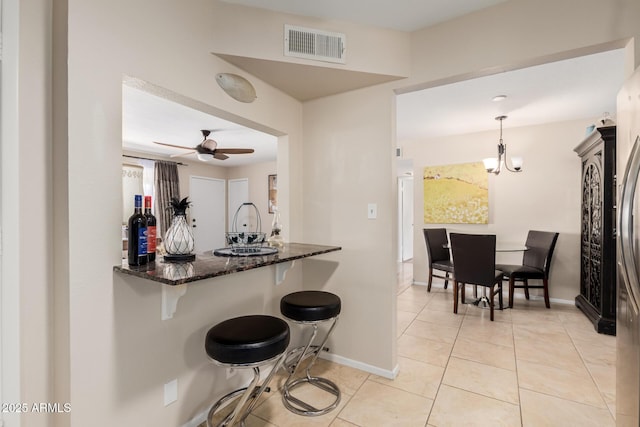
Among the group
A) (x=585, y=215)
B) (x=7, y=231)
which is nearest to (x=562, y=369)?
(x=585, y=215)

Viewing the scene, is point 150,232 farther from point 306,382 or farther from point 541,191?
point 541,191

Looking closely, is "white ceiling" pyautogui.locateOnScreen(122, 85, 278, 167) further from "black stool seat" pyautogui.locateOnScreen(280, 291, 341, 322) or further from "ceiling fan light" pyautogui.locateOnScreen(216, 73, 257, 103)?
"black stool seat" pyautogui.locateOnScreen(280, 291, 341, 322)

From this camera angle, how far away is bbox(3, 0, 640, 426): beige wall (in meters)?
1.15

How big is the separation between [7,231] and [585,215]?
494cm

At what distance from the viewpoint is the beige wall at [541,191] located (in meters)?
3.71

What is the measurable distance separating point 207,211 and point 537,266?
20.7 feet

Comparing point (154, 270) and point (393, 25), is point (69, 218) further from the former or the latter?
point (393, 25)

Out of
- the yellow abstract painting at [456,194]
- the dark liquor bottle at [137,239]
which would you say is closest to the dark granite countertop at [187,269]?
the dark liquor bottle at [137,239]

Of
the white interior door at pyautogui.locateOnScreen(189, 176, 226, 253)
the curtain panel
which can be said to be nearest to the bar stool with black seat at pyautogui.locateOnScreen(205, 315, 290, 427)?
the curtain panel

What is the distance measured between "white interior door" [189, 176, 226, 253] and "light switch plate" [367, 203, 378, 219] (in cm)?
509

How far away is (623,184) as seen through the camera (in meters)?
1.21

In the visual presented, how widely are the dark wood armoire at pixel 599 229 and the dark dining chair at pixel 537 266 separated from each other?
0.35 meters

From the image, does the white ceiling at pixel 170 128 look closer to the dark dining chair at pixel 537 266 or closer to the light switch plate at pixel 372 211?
the light switch plate at pixel 372 211

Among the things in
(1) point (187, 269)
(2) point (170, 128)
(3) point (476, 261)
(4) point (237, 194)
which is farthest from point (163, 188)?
(3) point (476, 261)
